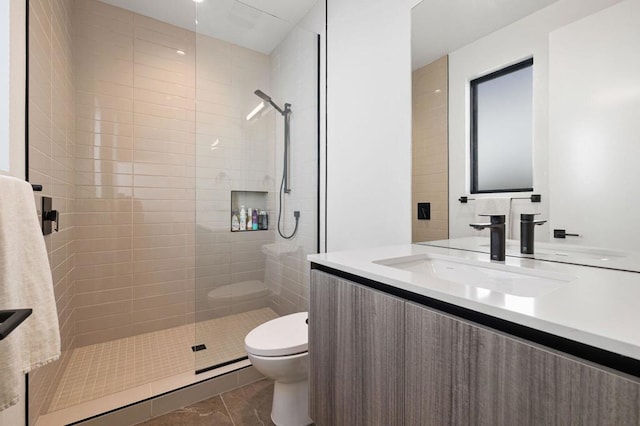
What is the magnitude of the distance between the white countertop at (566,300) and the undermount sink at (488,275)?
0.01 metres

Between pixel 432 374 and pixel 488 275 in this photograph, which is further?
pixel 488 275

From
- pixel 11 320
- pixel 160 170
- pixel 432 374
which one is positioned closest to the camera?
pixel 11 320

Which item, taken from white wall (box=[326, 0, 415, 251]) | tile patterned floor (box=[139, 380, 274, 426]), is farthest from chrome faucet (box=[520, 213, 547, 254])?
tile patterned floor (box=[139, 380, 274, 426])

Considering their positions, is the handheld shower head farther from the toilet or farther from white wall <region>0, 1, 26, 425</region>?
the toilet

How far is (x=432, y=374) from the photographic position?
0.69m

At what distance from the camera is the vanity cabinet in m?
0.47

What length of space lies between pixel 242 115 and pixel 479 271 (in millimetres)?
1659

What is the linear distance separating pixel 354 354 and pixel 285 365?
538 millimetres

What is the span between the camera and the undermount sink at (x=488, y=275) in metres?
0.88

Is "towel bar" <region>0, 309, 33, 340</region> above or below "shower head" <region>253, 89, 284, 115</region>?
below

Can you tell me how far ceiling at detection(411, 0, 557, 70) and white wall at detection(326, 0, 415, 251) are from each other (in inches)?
2.2

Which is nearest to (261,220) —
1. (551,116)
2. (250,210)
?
(250,210)

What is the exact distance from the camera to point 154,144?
237 centimetres

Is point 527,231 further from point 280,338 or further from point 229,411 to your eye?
point 229,411
